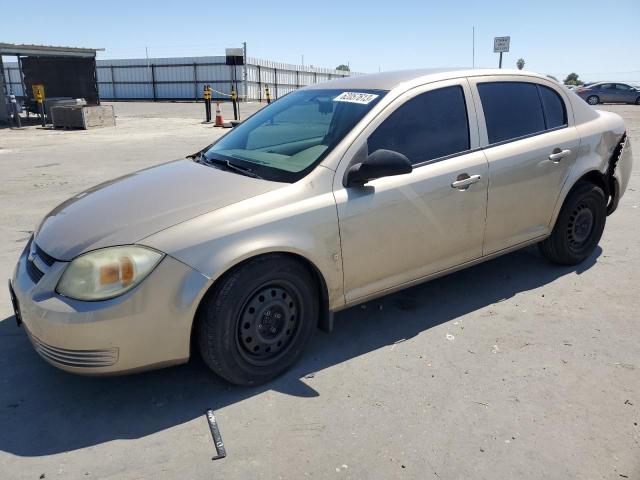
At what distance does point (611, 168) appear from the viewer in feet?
14.8

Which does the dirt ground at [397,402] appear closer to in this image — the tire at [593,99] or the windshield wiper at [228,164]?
the windshield wiper at [228,164]

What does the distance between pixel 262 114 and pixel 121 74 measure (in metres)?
35.5

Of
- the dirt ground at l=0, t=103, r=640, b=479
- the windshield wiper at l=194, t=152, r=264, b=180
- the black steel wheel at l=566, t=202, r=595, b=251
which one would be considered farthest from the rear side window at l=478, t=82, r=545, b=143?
the windshield wiper at l=194, t=152, r=264, b=180

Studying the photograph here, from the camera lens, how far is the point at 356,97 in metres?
3.44

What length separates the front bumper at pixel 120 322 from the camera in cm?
246

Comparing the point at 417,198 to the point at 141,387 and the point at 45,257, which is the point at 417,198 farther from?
the point at 45,257

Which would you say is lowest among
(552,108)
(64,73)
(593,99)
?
(552,108)

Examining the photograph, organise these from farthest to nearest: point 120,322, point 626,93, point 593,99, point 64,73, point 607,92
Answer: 1. point 593,99
2. point 607,92
3. point 626,93
4. point 64,73
5. point 120,322

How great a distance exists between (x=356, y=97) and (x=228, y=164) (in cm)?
92

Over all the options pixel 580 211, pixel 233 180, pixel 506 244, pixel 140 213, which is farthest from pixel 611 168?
pixel 140 213

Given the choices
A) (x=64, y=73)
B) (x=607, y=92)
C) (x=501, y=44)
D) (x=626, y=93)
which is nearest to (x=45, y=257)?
(x=501, y=44)

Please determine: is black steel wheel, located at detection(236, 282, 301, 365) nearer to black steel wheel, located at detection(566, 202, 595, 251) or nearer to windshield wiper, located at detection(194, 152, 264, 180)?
windshield wiper, located at detection(194, 152, 264, 180)

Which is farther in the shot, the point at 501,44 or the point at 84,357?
the point at 501,44

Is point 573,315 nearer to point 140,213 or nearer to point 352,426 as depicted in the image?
point 352,426
